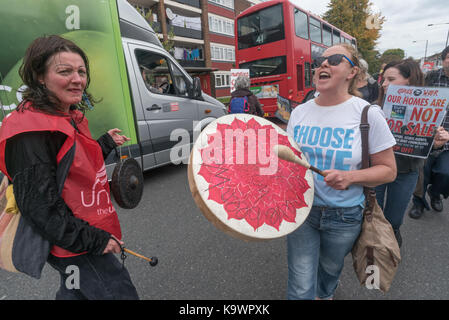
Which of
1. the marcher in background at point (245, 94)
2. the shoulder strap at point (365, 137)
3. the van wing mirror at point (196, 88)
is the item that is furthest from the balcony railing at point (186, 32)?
the shoulder strap at point (365, 137)

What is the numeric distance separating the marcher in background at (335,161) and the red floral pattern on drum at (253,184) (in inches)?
5.5

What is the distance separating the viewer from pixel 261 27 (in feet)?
30.6

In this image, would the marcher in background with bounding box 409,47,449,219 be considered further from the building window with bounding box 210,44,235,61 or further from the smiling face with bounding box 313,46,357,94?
the building window with bounding box 210,44,235,61

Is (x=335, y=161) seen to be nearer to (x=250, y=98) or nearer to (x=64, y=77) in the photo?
→ (x=64, y=77)

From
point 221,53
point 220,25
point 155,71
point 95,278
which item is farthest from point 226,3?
point 95,278

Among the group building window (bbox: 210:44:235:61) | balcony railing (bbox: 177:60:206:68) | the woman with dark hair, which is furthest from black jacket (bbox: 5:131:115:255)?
building window (bbox: 210:44:235:61)

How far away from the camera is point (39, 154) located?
38.3 inches

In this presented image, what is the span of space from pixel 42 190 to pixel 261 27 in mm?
9903

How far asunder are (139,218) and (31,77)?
243cm

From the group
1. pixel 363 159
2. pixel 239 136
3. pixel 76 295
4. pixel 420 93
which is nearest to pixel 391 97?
pixel 420 93

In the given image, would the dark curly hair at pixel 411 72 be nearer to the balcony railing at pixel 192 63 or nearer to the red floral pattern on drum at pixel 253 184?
the red floral pattern on drum at pixel 253 184

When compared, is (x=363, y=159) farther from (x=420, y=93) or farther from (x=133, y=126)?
(x=133, y=126)

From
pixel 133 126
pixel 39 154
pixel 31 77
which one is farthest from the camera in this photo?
pixel 133 126

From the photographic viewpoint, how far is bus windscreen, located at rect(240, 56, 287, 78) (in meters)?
9.08
